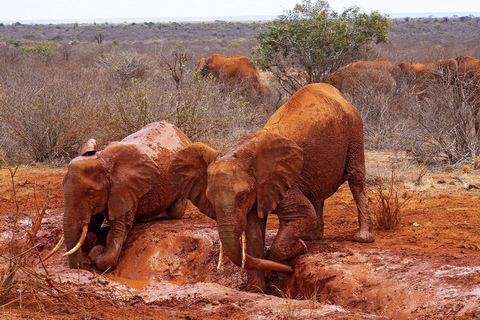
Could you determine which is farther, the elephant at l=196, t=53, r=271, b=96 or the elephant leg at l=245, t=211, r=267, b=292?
the elephant at l=196, t=53, r=271, b=96

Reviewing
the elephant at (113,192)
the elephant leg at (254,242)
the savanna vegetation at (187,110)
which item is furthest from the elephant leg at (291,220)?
the savanna vegetation at (187,110)

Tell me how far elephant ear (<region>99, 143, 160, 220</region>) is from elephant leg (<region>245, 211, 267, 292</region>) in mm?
1594

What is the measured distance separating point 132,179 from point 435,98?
7679mm

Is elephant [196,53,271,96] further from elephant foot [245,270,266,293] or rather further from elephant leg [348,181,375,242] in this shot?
elephant foot [245,270,266,293]

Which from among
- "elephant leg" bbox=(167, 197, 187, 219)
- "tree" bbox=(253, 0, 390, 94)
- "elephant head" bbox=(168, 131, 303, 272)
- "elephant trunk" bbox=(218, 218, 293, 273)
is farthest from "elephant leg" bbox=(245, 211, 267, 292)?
"tree" bbox=(253, 0, 390, 94)

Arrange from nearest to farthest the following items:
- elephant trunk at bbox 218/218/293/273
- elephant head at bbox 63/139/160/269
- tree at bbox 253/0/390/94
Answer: elephant trunk at bbox 218/218/293/273 → elephant head at bbox 63/139/160/269 → tree at bbox 253/0/390/94

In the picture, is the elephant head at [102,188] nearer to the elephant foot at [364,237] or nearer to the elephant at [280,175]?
the elephant at [280,175]

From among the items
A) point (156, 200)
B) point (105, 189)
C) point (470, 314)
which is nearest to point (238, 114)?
point (156, 200)

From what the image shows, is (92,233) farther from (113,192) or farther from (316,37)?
(316,37)

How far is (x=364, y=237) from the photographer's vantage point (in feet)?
21.6

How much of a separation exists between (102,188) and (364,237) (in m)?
2.82

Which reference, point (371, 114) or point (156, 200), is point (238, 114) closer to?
point (371, 114)

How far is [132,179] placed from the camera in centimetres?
673

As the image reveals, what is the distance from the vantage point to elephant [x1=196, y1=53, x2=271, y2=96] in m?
18.9
